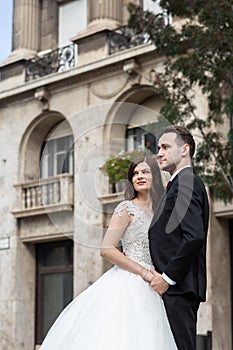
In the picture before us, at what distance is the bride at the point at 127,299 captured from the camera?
5570 mm

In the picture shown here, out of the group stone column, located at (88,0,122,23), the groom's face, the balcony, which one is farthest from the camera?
stone column, located at (88,0,122,23)

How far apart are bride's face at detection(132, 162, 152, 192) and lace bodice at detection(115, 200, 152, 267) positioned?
17 cm

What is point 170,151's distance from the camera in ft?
18.1

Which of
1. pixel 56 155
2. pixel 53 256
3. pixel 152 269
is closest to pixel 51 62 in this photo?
pixel 56 155

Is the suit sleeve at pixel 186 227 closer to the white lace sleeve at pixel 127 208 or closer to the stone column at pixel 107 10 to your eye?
the white lace sleeve at pixel 127 208

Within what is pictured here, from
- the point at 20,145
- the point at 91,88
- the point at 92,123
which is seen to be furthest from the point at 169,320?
the point at 20,145

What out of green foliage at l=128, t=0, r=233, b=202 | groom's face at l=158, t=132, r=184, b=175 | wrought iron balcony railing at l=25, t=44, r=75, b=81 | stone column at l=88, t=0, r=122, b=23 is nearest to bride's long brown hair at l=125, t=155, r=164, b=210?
groom's face at l=158, t=132, r=184, b=175

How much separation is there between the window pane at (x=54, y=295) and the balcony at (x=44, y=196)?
1825mm

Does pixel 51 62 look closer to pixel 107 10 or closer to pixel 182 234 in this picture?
pixel 107 10

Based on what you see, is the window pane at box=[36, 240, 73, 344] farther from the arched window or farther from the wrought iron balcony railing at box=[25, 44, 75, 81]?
the wrought iron balcony railing at box=[25, 44, 75, 81]

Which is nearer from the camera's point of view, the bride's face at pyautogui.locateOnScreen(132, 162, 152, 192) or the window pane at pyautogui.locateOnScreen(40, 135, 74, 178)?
the bride's face at pyautogui.locateOnScreen(132, 162, 152, 192)

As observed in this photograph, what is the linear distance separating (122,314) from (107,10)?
57.6 feet

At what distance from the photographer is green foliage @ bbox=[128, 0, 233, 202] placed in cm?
1329

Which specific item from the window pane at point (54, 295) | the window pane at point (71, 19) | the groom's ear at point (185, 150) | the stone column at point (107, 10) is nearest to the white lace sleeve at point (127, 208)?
the groom's ear at point (185, 150)
